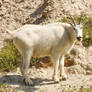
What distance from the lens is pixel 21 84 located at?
8.47m

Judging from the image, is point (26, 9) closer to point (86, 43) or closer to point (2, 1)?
point (2, 1)

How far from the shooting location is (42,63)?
9.71m

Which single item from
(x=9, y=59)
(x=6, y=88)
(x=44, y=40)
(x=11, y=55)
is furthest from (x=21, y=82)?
(x=44, y=40)

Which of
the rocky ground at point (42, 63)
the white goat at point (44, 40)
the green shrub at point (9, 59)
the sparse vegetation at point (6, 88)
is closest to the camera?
the sparse vegetation at point (6, 88)

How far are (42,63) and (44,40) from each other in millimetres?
1823

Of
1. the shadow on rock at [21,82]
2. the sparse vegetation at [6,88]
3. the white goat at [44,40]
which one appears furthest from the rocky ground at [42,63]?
the white goat at [44,40]

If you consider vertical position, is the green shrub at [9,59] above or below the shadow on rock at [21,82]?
above

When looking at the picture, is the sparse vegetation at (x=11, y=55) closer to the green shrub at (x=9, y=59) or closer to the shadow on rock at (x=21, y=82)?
the green shrub at (x=9, y=59)

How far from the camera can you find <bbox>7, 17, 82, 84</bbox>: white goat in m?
7.96

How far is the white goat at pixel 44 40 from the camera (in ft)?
26.1

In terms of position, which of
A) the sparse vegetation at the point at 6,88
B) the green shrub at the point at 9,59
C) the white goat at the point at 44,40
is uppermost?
the white goat at the point at 44,40

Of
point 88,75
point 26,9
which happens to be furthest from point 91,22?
point 26,9

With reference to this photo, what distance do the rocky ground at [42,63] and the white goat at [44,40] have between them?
0.49 meters

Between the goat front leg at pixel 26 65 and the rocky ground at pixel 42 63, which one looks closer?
the goat front leg at pixel 26 65
